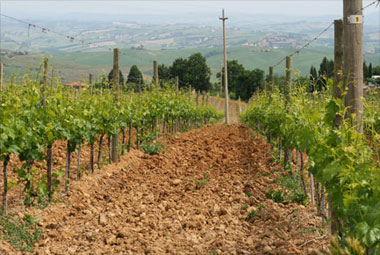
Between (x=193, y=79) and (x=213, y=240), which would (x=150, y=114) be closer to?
(x=213, y=240)

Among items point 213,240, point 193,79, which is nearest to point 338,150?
point 213,240

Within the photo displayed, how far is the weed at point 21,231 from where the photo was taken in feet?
17.5

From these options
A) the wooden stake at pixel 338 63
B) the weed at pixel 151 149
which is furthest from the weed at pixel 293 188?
the weed at pixel 151 149

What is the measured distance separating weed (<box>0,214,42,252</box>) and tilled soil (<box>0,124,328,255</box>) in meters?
0.12

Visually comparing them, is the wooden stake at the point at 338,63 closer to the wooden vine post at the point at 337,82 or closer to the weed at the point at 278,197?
the wooden vine post at the point at 337,82

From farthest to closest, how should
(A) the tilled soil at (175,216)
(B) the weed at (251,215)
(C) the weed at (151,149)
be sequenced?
1. (C) the weed at (151,149)
2. (B) the weed at (251,215)
3. (A) the tilled soil at (175,216)

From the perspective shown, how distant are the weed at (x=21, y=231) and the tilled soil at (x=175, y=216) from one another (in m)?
0.12

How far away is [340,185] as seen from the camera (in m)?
3.79

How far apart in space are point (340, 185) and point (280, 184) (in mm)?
4725

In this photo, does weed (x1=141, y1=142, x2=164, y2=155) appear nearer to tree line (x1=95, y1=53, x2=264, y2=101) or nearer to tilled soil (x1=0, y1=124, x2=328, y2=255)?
tilled soil (x1=0, y1=124, x2=328, y2=255)

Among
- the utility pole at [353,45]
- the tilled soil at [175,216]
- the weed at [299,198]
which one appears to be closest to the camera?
the utility pole at [353,45]

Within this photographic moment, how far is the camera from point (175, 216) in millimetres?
6500

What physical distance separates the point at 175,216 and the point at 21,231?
214 centimetres

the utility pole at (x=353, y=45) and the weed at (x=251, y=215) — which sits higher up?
the utility pole at (x=353, y=45)
